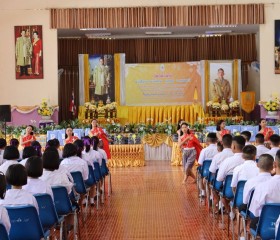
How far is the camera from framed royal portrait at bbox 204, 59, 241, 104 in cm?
2770

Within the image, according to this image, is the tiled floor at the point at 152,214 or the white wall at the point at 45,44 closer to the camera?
the tiled floor at the point at 152,214

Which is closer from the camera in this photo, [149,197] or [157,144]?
[149,197]

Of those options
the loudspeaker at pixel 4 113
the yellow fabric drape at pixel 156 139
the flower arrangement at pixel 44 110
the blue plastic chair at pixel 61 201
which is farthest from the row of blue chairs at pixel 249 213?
the flower arrangement at pixel 44 110

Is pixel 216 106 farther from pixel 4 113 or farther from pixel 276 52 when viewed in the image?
pixel 4 113

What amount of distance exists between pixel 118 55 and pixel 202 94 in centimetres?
369

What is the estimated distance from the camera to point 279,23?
82.2ft

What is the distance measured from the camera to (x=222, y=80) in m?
27.8

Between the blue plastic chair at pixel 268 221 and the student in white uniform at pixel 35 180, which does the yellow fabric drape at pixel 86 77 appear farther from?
the blue plastic chair at pixel 268 221

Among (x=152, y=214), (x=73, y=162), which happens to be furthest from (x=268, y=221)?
(x=152, y=214)

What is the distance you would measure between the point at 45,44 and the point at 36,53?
47cm

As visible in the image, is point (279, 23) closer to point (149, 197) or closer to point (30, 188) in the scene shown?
point (149, 197)

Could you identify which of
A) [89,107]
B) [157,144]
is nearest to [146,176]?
[157,144]

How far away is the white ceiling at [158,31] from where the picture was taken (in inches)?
1088

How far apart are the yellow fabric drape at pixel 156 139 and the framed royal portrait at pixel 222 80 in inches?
270
